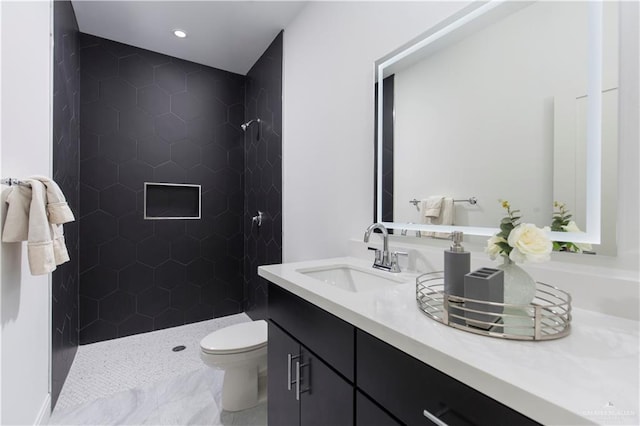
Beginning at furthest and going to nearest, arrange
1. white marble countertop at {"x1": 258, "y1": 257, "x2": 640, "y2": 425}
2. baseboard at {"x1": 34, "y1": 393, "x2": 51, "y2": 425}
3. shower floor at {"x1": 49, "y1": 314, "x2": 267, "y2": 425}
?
shower floor at {"x1": 49, "y1": 314, "x2": 267, "y2": 425}
baseboard at {"x1": 34, "y1": 393, "x2": 51, "y2": 425}
white marble countertop at {"x1": 258, "y1": 257, "x2": 640, "y2": 425}

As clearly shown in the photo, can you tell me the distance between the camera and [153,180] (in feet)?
8.91

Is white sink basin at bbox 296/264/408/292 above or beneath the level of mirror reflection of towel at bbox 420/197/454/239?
beneath

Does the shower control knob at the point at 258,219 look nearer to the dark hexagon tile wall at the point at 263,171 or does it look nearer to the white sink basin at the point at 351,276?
the dark hexagon tile wall at the point at 263,171

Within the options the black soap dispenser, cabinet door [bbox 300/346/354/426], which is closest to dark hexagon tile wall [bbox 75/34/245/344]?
cabinet door [bbox 300/346/354/426]

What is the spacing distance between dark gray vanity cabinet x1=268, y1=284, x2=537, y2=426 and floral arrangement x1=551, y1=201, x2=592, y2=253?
1.94 ft

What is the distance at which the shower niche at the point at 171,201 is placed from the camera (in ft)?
8.99

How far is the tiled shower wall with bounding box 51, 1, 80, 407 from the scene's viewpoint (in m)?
1.69

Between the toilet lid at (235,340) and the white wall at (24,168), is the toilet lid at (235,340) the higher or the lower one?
the lower one

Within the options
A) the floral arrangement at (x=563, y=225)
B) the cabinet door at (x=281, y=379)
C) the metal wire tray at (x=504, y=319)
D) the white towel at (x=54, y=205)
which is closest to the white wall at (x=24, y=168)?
the white towel at (x=54, y=205)

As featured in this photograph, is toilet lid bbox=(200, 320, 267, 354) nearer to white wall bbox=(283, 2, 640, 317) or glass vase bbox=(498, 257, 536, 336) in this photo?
white wall bbox=(283, 2, 640, 317)

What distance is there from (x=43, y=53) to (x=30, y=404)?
168 cm

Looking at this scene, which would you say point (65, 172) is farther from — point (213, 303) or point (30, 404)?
point (213, 303)

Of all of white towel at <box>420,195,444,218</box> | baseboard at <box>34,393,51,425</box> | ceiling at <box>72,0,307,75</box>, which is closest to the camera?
white towel at <box>420,195,444,218</box>

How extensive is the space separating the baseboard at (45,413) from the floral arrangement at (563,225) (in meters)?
2.31
